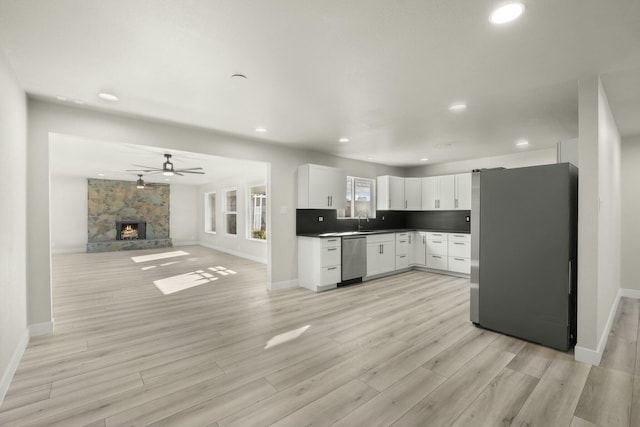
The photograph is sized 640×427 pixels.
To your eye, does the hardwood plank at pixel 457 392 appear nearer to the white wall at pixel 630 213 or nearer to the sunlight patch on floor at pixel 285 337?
the sunlight patch on floor at pixel 285 337

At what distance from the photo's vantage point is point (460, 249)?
19.2 feet

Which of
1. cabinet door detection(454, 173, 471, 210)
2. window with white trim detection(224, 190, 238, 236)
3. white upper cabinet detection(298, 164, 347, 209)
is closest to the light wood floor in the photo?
white upper cabinet detection(298, 164, 347, 209)

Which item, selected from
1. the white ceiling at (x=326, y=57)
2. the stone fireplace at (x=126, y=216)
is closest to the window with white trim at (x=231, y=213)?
the stone fireplace at (x=126, y=216)

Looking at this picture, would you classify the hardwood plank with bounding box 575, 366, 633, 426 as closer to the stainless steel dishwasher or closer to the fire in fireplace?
the stainless steel dishwasher

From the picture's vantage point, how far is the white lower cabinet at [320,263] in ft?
16.0

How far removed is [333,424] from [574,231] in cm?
282

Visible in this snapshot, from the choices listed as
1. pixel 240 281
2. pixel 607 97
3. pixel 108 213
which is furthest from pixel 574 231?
pixel 108 213

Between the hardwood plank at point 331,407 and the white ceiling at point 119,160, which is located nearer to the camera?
the hardwood plank at point 331,407

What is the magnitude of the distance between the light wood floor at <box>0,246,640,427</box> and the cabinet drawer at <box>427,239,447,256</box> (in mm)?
1981

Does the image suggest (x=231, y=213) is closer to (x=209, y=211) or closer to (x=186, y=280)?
(x=209, y=211)

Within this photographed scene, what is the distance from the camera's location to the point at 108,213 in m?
10.3

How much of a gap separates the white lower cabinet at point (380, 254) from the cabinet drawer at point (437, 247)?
2.82 feet

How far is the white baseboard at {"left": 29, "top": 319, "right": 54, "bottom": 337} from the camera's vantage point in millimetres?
3074

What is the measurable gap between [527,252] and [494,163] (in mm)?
3796
